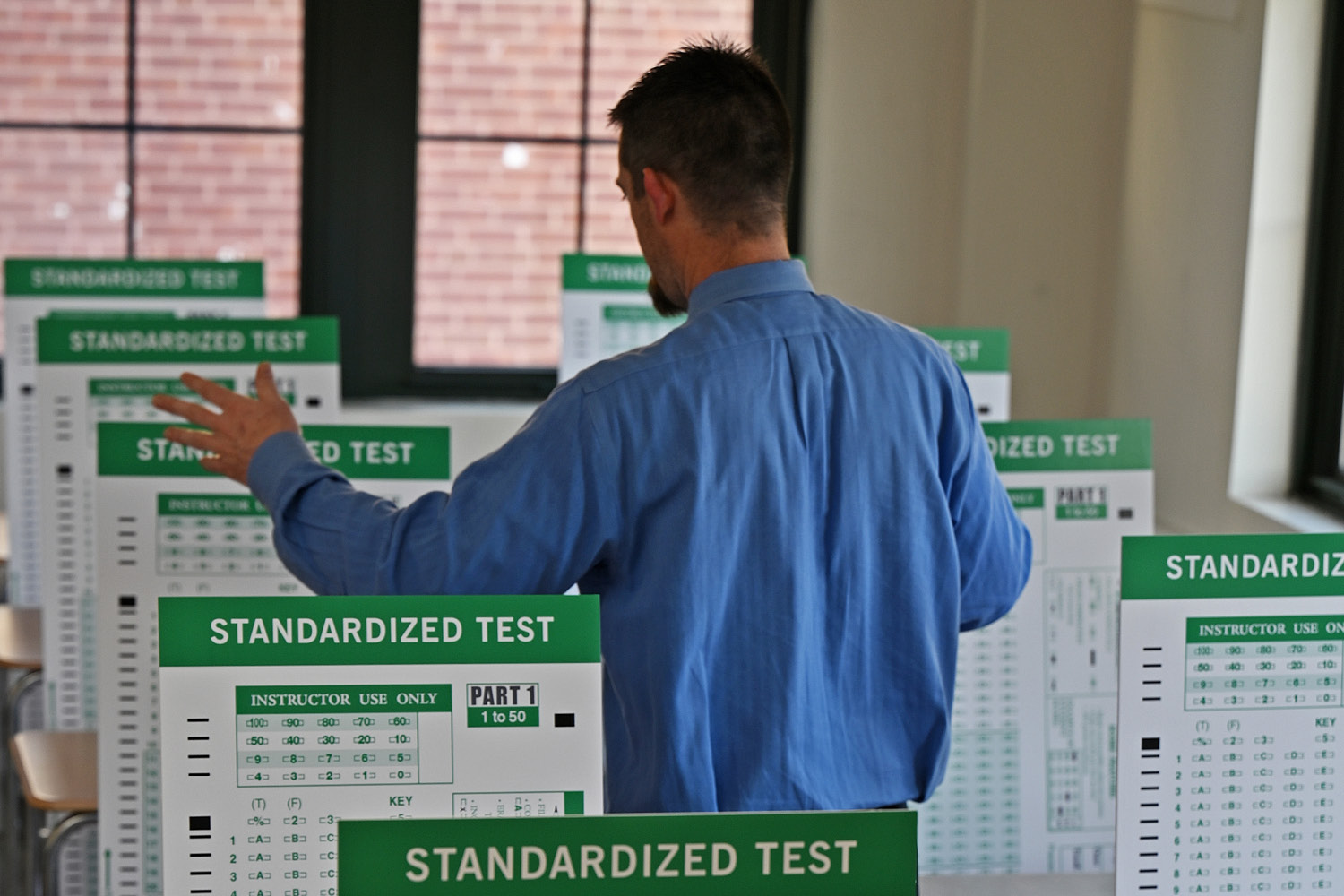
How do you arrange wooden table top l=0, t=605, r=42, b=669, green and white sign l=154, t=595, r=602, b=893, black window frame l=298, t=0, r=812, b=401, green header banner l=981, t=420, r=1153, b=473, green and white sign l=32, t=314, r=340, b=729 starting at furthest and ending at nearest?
black window frame l=298, t=0, r=812, b=401 → wooden table top l=0, t=605, r=42, b=669 → green and white sign l=32, t=314, r=340, b=729 → green header banner l=981, t=420, r=1153, b=473 → green and white sign l=154, t=595, r=602, b=893

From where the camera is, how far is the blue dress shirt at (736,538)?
152cm

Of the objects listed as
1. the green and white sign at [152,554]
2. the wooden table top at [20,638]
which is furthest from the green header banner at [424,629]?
the wooden table top at [20,638]

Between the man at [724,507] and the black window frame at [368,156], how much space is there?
119 inches

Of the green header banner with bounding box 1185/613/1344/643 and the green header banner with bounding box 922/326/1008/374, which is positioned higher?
the green header banner with bounding box 922/326/1008/374

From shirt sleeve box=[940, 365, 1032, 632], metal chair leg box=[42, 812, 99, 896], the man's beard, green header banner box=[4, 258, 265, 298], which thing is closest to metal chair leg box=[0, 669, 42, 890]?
metal chair leg box=[42, 812, 99, 896]

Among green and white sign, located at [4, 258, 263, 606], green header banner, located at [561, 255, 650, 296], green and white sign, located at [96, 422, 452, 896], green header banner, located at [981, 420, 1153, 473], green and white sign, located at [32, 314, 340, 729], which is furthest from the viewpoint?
green header banner, located at [561, 255, 650, 296]

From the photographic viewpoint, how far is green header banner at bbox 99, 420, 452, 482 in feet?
6.22

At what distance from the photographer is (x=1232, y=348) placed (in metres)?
3.22

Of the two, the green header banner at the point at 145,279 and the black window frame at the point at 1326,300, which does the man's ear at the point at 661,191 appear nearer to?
the green header banner at the point at 145,279

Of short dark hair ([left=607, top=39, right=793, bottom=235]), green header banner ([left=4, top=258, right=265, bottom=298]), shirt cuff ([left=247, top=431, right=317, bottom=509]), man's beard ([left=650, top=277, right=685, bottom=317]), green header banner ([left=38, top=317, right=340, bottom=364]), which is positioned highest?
short dark hair ([left=607, top=39, right=793, bottom=235])

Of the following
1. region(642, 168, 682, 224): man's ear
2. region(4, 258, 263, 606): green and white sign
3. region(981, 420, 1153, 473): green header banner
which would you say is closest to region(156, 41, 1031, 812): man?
region(642, 168, 682, 224): man's ear

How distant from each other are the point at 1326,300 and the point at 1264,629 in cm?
201

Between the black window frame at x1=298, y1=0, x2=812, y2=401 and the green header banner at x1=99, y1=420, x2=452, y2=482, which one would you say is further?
the black window frame at x1=298, y1=0, x2=812, y2=401

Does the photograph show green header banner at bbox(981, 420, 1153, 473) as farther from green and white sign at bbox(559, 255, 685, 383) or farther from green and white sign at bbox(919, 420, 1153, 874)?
green and white sign at bbox(559, 255, 685, 383)
